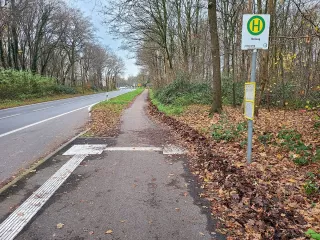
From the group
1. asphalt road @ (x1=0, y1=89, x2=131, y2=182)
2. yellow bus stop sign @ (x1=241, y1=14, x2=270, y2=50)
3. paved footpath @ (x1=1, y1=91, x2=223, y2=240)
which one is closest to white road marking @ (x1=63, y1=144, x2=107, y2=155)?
paved footpath @ (x1=1, y1=91, x2=223, y2=240)

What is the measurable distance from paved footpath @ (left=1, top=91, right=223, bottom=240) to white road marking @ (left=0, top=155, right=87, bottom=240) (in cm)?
10

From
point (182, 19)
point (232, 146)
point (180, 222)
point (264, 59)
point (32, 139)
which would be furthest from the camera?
point (182, 19)

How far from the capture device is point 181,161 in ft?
20.4

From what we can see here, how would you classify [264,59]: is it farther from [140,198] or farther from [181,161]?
[140,198]

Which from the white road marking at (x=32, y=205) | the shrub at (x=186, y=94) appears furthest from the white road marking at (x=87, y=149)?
the shrub at (x=186, y=94)

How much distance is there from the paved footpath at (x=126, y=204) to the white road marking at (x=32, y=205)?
3.7 inches

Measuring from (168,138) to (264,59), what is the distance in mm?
5089

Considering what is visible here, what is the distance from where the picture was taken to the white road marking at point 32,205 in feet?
10.8

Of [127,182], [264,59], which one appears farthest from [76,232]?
[264,59]

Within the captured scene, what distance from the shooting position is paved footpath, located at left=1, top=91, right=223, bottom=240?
10.7 ft

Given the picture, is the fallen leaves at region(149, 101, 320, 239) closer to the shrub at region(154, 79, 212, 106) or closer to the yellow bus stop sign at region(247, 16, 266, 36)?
the yellow bus stop sign at region(247, 16, 266, 36)

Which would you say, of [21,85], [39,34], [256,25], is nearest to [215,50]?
[256,25]

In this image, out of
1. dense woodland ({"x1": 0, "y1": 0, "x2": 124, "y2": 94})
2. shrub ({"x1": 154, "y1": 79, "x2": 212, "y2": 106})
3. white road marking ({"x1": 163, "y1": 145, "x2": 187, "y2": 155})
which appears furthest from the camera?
dense woodland ({"x1": 0, "y1": 0, "x2": 124, "y2": 94})

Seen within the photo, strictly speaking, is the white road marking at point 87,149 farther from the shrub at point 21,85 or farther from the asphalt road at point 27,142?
the shrub at point 21,85
